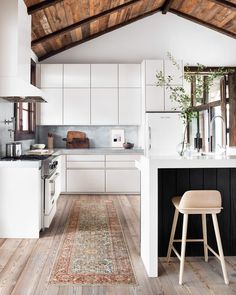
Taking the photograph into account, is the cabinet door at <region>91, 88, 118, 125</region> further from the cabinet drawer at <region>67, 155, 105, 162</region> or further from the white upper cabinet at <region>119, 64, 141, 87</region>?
the cabinet drawer at <region>67, 155, 105, 162</region>

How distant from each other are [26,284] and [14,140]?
3.18 metres

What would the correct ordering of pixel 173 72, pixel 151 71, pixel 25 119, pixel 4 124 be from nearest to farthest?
pixel 4 124
pixel 25 119
pixel 151 71
pixel 173 72

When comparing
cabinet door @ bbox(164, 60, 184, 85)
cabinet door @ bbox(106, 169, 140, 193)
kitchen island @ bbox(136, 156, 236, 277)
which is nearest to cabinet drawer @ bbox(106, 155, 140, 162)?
cabinet door @ bbox(106, 169, 140, 193)

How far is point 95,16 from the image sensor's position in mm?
6703

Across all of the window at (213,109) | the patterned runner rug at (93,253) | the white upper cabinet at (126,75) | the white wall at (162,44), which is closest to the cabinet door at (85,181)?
the patterned runner rug at (93,253)

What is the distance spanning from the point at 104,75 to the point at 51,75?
1076mm

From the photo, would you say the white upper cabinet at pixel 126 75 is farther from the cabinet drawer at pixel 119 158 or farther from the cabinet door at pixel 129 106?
the cabinet drawer at pixel 119 158

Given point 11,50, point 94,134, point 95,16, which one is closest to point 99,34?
point 95,16

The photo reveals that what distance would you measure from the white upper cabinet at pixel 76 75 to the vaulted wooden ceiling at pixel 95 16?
1.79ft

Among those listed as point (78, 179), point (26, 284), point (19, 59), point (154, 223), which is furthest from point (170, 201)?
point (78, 179)

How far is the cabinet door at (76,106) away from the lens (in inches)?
301

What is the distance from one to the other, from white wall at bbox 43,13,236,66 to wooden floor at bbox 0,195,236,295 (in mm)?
4677

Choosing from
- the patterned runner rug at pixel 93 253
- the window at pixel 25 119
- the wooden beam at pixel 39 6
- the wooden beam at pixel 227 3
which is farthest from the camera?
the wooden beam at pixel 227 3

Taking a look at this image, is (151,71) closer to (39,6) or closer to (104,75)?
(104,75)
